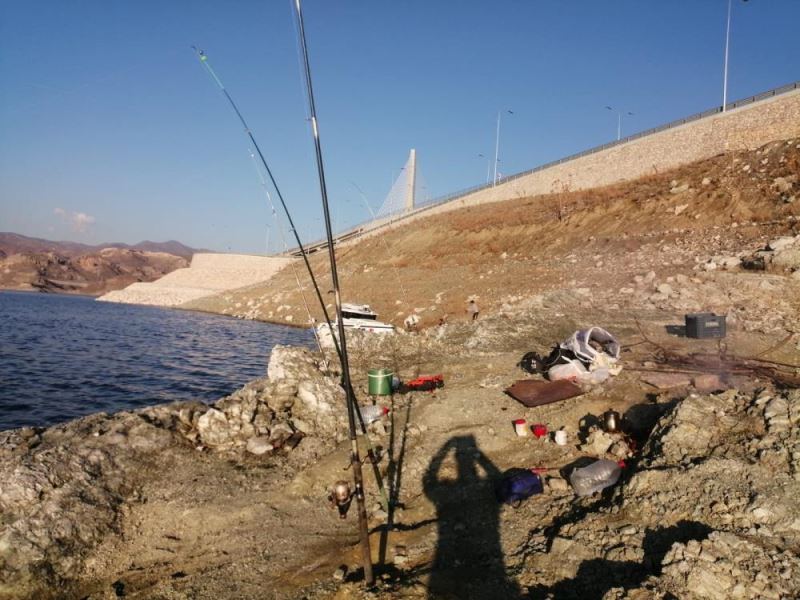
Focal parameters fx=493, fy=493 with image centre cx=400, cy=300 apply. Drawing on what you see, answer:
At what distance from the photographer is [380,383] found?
9539 mm

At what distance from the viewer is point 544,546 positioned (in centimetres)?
464

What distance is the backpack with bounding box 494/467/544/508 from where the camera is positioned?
18.2 feet

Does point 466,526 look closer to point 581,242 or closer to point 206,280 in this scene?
point 581,242

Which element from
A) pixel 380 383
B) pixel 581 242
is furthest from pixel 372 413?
pixel 581 242

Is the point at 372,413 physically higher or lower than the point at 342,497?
higher

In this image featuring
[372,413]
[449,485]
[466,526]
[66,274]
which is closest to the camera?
[466,526]

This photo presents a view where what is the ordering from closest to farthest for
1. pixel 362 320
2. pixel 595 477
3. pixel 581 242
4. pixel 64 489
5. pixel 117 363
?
1. pixel 595 477
2. pixel 64 489
3. pixel 117 363
4. pixel 362 320
5. pixel 581 242

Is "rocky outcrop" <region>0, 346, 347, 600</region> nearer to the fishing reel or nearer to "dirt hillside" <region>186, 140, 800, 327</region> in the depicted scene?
the fishing reel

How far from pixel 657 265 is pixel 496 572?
1661 centimetres

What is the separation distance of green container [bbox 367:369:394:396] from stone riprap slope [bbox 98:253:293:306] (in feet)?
146

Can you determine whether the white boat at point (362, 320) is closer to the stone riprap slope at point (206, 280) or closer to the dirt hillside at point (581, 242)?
the dirt hillside at point (581, 242)

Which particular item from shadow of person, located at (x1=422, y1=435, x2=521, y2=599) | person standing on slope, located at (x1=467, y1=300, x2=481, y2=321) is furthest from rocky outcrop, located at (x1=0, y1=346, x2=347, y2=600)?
person standing on slope, located at (x1=467, y1=300, x2=481, y2=321)

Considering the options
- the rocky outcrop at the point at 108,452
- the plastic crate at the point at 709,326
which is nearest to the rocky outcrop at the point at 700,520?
the rocky outcrop at the point at 108,452

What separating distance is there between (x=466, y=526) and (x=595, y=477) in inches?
60.7
